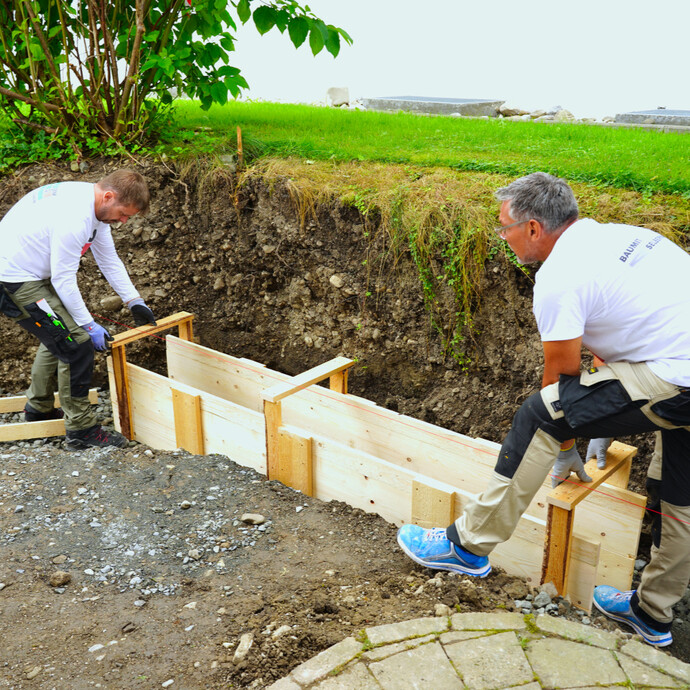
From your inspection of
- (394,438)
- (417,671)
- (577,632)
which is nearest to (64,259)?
(394,438)

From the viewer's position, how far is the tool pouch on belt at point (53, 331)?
13.5 ft

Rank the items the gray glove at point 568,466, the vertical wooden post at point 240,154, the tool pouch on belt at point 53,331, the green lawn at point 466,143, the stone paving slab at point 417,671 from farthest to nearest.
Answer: the vertical wooden post at point 240,154, the green lawn at point 466,143, the tool pouch on belt at point 53,331, the gray glove at point 568,466, the stone paving slab at point 417,671

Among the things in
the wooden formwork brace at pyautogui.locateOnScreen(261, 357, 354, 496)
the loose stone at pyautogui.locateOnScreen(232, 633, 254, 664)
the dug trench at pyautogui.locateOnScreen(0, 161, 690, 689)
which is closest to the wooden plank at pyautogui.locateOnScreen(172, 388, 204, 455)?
the dug trench at pyautogui.locateOnScreen(0, 161, 690, 689)

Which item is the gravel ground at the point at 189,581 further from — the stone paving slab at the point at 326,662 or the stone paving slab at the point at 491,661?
the stone paving slab at the point at 491,661

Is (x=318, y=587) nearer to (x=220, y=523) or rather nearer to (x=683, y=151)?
(x=220, y=523)

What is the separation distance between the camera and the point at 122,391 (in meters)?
4.69

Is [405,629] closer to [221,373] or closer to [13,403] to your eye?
[221,373]

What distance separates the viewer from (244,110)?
8.27 metres

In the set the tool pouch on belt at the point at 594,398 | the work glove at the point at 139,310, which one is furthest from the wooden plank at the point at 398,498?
the work glove at the point at 139,310

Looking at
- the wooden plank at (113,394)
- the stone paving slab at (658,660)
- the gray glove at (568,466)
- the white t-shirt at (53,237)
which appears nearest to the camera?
the stone paving slab at (658,660)

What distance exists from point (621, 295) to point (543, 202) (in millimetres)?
463

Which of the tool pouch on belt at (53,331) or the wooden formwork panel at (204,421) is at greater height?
the tool pouch on belt at (53,331)

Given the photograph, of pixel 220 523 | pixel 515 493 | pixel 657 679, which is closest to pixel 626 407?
pixel 515 493

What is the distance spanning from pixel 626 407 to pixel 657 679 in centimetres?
101
